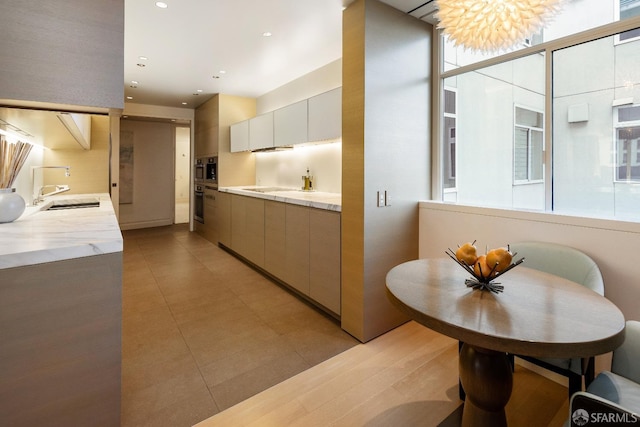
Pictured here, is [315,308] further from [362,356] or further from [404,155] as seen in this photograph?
[404,155]

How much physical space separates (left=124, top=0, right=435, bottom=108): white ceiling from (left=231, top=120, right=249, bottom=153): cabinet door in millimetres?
610

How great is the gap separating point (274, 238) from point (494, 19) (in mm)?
2915

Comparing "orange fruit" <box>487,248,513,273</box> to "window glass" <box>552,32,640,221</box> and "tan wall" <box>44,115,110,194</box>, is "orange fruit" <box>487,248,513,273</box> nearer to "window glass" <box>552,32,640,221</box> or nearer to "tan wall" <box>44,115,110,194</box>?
"window glass" <box>552,32,640,221</box>

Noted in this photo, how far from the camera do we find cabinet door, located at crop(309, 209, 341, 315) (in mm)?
2773

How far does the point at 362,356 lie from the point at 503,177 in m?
1.78

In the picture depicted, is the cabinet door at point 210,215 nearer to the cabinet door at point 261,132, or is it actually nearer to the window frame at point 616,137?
the cabinet door at point 261,132

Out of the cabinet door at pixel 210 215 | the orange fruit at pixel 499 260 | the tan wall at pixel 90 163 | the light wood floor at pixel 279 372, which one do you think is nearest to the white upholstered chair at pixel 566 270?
the light wood floor at pixel 279 372

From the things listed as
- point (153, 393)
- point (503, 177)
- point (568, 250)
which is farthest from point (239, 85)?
point (568, 250)

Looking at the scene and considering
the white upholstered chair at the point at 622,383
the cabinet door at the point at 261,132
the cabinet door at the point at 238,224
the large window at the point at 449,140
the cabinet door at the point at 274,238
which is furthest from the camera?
the cabinet door at the point at 238,224

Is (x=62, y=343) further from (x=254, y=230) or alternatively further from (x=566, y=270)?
(x=254, y=230)

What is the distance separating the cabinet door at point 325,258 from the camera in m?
2.77

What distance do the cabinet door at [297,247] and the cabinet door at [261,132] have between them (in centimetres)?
147

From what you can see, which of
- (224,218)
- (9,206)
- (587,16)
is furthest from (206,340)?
(587,16)

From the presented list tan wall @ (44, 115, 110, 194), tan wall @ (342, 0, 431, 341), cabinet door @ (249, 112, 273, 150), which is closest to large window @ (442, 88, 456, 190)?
tan wall @ (342, 0, 431, 341)
